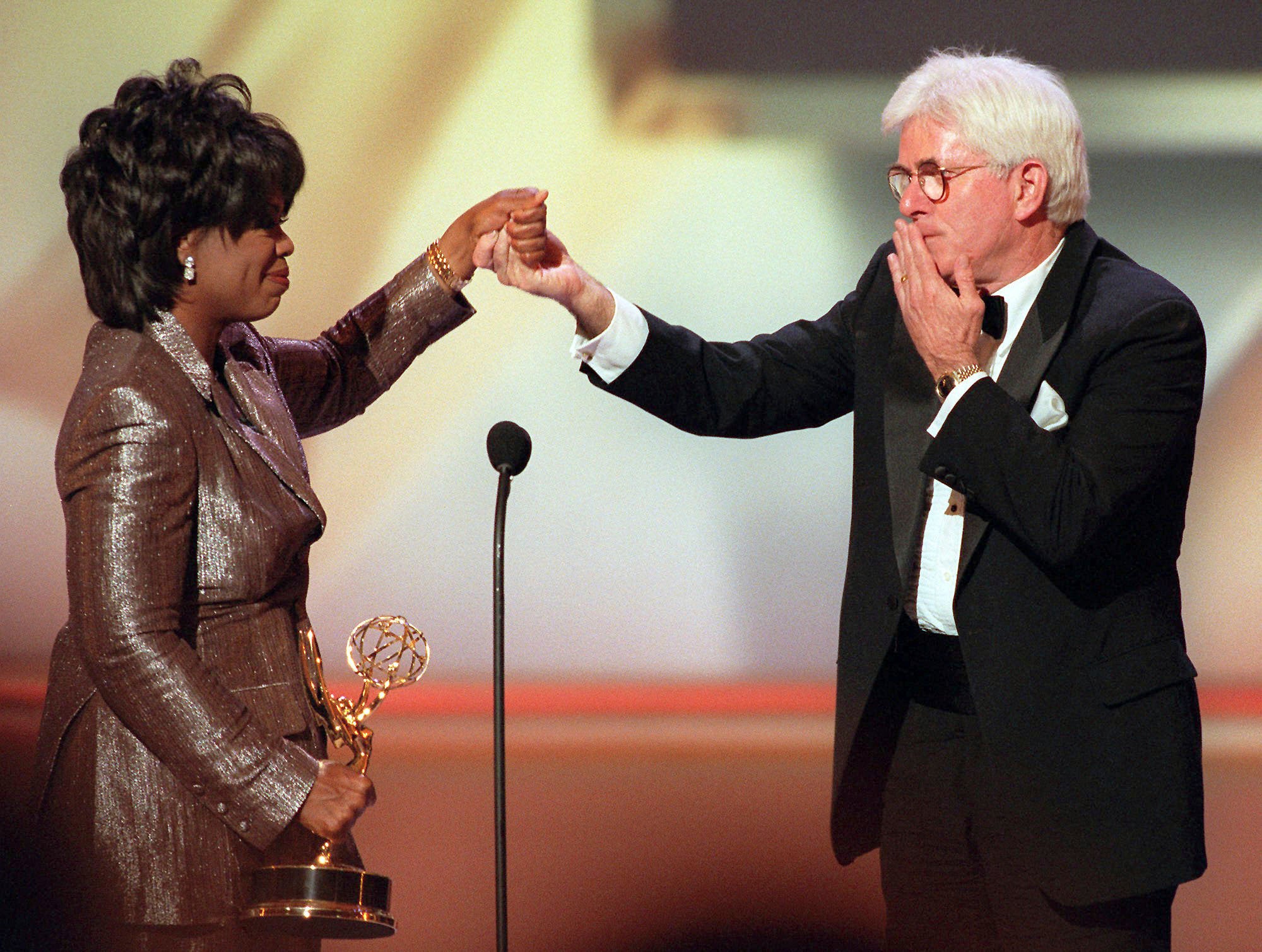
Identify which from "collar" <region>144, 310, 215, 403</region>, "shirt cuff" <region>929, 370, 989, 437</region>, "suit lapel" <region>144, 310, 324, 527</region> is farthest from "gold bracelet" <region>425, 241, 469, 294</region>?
"shirt cuff" <region>929, 370, 989, 437</region>

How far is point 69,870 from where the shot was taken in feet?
5.05

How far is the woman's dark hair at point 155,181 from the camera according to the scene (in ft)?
5.03

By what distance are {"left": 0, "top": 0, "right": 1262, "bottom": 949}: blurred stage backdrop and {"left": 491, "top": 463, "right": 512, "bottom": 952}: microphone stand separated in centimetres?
153

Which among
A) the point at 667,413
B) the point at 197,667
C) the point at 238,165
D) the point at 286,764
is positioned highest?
the point at 238,165

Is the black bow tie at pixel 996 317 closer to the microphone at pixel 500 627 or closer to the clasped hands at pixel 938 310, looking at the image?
the clasped hands at pixel 938 310

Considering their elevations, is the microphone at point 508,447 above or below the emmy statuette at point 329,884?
above

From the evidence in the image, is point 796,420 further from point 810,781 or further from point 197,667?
point 810,781

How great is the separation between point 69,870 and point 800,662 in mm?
2075

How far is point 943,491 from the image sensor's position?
1.85 meters

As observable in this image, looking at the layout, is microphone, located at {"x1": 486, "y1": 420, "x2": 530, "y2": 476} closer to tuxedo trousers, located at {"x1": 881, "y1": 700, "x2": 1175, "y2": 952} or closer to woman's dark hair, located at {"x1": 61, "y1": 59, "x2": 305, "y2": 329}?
woman's dark hair, located at {"x1": 61, "y1": 59, "x2": 305, "y2": 329}

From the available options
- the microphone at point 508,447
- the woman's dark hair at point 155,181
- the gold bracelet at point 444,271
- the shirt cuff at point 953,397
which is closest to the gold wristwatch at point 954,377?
the shirt cuff at point 953,397

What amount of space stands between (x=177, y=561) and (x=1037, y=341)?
1095 mm

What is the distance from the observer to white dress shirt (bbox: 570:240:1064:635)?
1.78m

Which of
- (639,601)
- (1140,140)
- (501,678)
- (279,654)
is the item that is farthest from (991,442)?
(1140,140)
